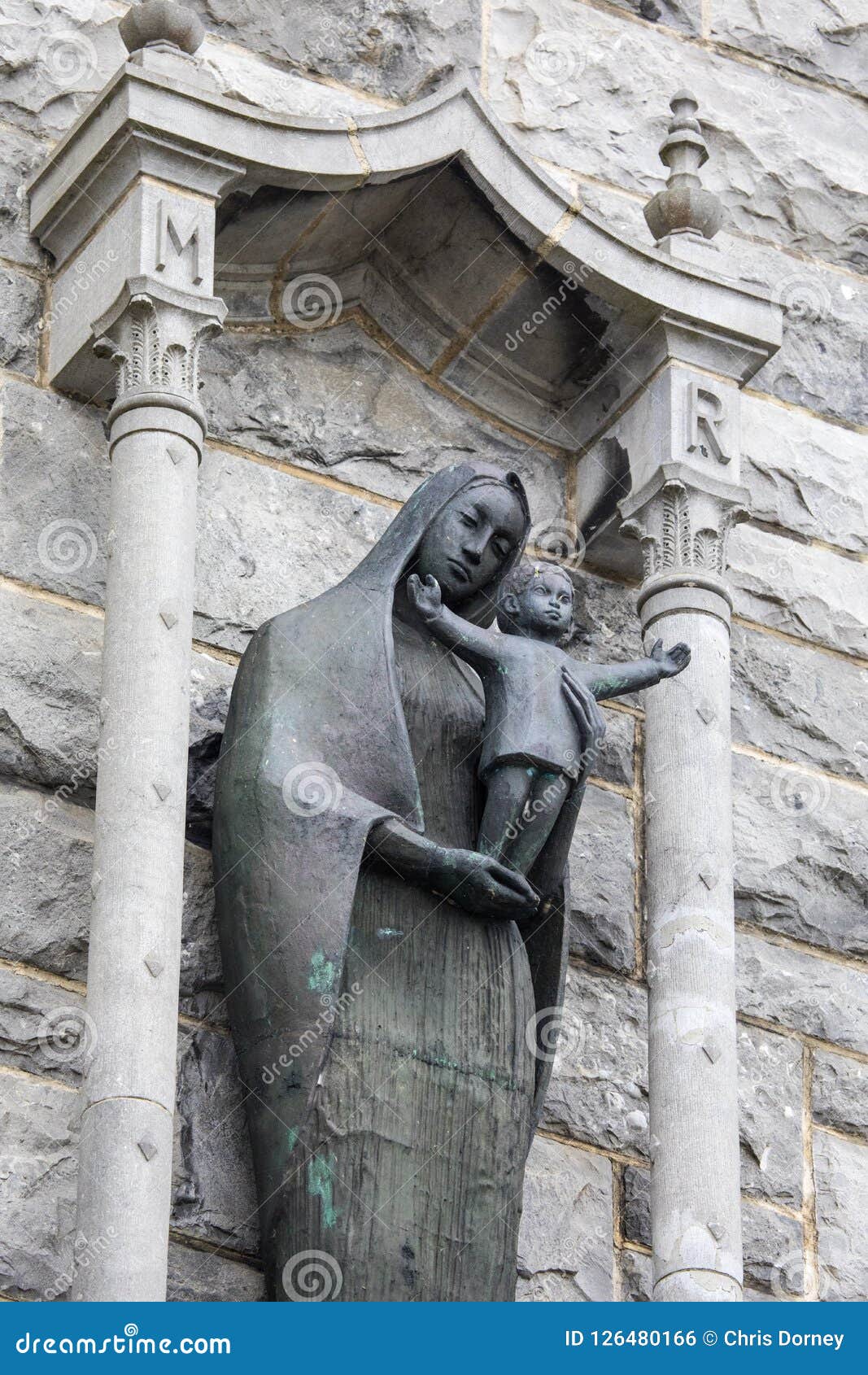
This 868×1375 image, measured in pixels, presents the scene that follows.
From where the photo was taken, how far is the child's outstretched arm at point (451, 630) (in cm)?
559

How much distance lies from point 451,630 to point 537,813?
33 cm

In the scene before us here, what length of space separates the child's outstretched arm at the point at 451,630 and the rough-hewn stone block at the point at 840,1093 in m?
1.15

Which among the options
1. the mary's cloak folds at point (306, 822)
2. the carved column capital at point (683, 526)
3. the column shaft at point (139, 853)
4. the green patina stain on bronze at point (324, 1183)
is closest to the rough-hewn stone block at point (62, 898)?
the mary's cloak folds at point (306, 822)

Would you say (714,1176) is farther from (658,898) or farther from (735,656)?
(735,656)

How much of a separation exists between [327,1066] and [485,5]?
258 centimetres

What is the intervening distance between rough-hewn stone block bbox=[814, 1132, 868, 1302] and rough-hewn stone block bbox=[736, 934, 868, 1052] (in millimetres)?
208

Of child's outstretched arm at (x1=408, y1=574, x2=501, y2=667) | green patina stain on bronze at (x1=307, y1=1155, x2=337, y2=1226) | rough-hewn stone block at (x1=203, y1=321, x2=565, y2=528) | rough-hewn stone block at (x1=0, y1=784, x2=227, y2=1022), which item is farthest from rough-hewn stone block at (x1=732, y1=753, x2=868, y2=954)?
green patina stain on bronze at (x1=307, y1=1155, x2=337, y2=1226)

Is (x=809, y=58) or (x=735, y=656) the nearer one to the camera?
(x=735, y=656)

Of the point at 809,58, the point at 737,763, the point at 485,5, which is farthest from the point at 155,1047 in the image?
the point at 809,58

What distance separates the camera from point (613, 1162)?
593 cm

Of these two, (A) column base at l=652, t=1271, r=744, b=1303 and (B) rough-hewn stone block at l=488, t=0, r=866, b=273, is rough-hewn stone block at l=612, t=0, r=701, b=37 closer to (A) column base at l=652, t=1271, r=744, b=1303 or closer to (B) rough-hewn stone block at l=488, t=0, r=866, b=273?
(B) rough-hewn stone block at l=488, t=0, r=866, b=273

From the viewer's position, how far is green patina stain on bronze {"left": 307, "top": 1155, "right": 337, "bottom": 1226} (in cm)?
529

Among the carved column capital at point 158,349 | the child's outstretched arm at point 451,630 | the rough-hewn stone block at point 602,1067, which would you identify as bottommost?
the rough-hewn stone block at point 602,1067

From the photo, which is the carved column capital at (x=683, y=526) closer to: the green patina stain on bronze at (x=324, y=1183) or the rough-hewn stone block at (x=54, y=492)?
the rough-hewn stone block at (x=54, y=492)
